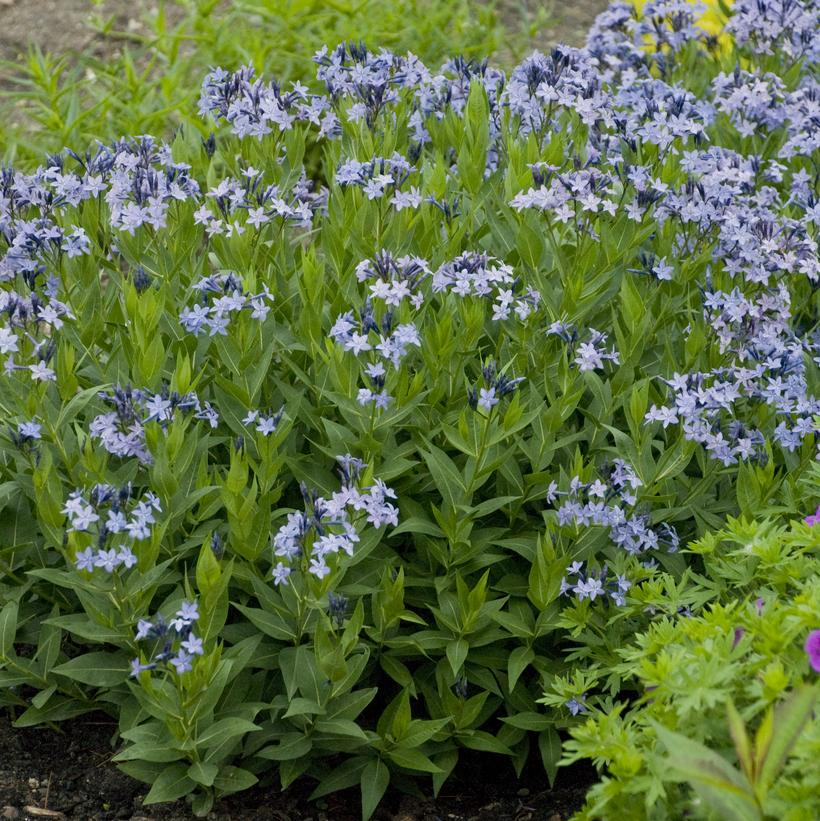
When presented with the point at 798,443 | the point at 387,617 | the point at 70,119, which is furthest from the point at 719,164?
the point at 70,119

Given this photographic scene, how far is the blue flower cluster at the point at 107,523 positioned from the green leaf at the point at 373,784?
104cm

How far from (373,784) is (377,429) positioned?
3.66ft

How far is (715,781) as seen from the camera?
210 cm

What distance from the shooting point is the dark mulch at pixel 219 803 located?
356cm

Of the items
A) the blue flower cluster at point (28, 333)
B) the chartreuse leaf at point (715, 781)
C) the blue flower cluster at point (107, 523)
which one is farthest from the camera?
Result: the blue flower cluster at point (28, 333)

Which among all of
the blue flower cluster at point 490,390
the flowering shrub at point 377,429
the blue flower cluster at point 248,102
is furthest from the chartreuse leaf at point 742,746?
the blue flower cluster at point 248,102

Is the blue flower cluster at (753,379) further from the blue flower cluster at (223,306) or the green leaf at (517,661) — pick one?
the blue flower cluster at (223,306)

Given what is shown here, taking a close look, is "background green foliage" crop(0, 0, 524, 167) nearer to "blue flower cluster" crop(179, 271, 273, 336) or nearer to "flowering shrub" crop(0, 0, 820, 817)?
"flowering shrub" crop(0, 0, 820, 817)

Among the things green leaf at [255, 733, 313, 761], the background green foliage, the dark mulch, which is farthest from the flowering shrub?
the background green foliage

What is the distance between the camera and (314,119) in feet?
13.6

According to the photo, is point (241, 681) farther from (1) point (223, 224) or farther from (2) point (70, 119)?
(2) point (70, 119)

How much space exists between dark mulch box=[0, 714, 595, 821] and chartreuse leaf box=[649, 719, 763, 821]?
1585 mm

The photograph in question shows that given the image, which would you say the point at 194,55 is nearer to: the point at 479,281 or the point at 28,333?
the point at 28,333

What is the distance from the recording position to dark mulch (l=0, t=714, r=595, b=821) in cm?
356
